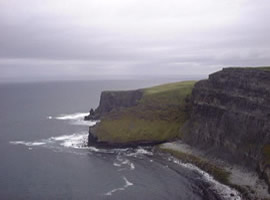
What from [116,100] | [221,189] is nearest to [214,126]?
[221,189]

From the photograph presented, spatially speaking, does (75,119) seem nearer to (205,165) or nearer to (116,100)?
(116,100)

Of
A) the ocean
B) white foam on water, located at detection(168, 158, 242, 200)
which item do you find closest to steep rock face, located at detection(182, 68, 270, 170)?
white foam on water, located at detection(168, 158, 242, 200)

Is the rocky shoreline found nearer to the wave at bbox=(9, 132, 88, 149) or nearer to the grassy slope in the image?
the grassy slope

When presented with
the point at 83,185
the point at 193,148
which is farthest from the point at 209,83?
the point at 83,185

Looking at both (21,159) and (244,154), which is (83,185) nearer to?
(21,159)

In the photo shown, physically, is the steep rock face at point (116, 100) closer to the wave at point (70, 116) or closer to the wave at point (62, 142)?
the wave at point (70, 116)

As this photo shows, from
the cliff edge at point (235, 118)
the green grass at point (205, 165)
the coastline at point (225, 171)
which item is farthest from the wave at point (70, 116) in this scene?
the green grass at point (205, 165)
